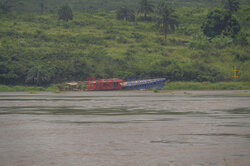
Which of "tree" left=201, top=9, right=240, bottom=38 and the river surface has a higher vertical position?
"tree" left=201, top=9, right=240, bottom=38

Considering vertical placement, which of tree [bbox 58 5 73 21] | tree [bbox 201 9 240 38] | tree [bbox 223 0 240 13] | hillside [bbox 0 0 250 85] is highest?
tree [bbox 223 0 240 13]

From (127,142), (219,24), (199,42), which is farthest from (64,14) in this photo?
(127,142)

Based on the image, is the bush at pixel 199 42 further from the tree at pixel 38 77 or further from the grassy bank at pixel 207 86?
the tree at pixel 38 77

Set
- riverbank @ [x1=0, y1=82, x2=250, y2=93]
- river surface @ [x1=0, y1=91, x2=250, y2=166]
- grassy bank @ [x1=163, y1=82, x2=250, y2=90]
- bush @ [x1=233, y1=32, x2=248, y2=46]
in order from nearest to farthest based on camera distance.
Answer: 1. river surface @ [x1=0, y1=91, x2=250, y2=166]
2. grassy bank @ [x1=163, y1=82, x2=250, y2=90]
3. riverbank @ [x1=0, y1=82, x2=250, y2=93]
4. bush @ [x1=233, y1=32, x2=248, y2=46]

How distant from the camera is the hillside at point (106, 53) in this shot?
62.3 meters

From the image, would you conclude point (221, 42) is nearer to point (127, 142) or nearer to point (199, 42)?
point (199, 42)

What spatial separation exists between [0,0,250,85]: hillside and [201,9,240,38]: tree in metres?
6.07

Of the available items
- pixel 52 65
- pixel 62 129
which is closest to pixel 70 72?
pixel 52 65

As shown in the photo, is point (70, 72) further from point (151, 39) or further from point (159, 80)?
point (151, 39)

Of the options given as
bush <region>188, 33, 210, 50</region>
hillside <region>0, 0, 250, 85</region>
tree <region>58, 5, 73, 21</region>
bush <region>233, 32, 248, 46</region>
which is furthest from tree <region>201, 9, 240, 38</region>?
tree <region>58, 5, 73, 21</region>

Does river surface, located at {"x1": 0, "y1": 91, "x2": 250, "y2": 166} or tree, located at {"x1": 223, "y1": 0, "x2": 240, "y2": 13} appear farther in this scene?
tree, located at {"x1": 223, "y1": 0, "x2": 240, "y2": 13}

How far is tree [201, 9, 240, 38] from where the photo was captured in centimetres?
9025

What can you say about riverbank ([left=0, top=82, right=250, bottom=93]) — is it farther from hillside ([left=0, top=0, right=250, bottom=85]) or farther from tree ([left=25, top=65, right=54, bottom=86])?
hillside ([left=0, top=0, right=250, bottom=85])

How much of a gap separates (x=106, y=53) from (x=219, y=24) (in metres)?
31.0
